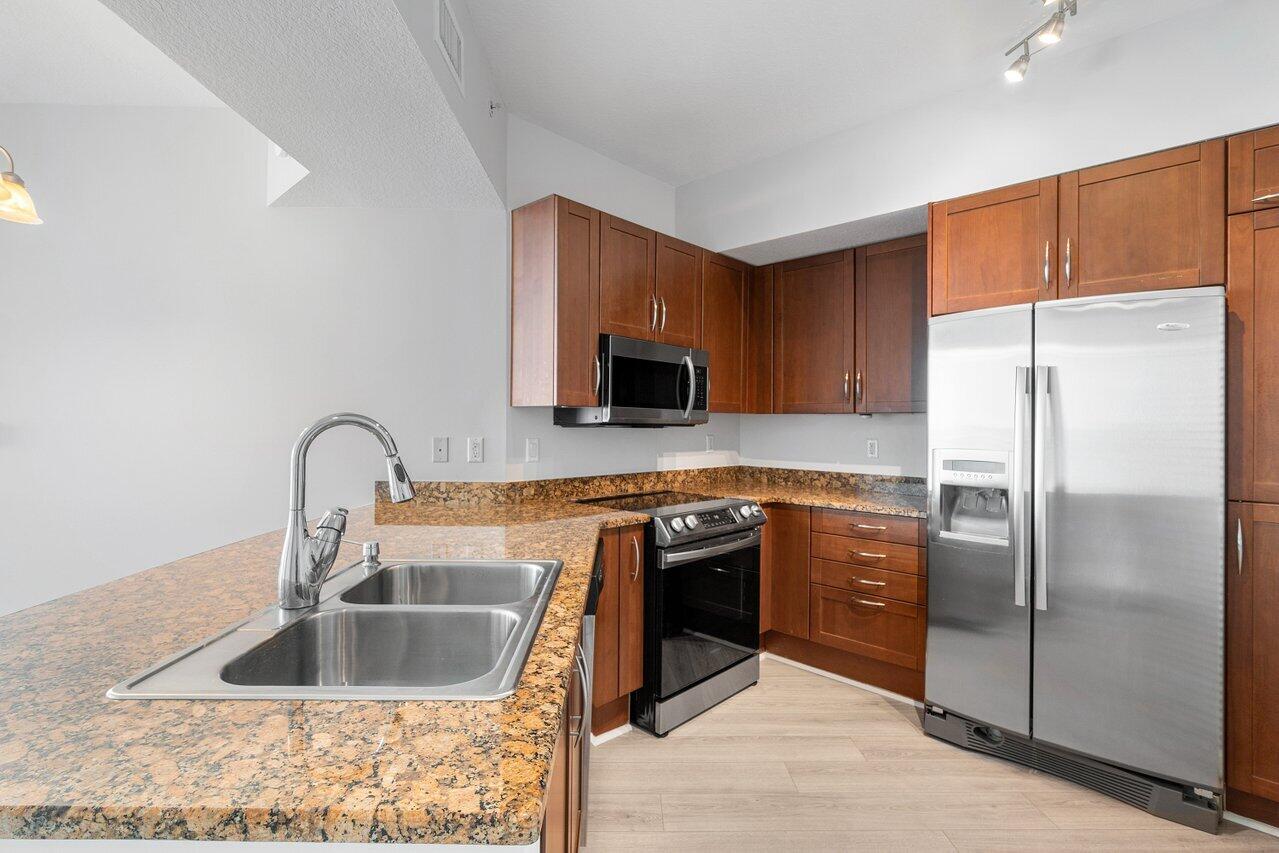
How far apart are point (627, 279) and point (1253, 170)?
7.31 feet

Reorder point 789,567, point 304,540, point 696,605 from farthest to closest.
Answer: point 789,567 < point 696,605 < point 304,540

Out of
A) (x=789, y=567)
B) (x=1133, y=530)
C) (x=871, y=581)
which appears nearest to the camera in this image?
(x=1133, y=530)

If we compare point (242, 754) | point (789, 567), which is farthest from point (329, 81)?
point (789, 567)

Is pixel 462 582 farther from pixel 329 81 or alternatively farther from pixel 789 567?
pixel 789 567

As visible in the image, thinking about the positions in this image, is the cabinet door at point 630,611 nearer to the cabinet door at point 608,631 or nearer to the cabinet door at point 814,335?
the cabinet door at point 608,631

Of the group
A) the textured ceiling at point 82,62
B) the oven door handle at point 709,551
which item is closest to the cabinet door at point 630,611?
the oven door handle at point 709,551

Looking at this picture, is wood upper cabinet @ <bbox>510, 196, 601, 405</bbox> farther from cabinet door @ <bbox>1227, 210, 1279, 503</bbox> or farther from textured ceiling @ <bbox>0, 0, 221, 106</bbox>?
cabinet door @ <bbox>1227, 210, 1279, 503</bbox>

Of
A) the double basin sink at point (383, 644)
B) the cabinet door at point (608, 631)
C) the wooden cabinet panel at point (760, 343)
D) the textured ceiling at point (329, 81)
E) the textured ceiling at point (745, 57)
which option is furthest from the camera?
the wooden cabinet panel at point (760, 343)

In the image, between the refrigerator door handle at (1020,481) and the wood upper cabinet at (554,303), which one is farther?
the wood upper cabinet at (554,303)

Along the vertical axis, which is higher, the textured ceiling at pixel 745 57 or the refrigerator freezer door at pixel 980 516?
the textured ceiling at pixel 745 57

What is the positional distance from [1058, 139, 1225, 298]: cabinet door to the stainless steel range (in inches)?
64.7

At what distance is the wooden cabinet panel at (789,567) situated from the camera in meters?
3.09

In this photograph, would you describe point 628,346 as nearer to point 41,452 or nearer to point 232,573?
point 232,573

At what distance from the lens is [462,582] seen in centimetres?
152
